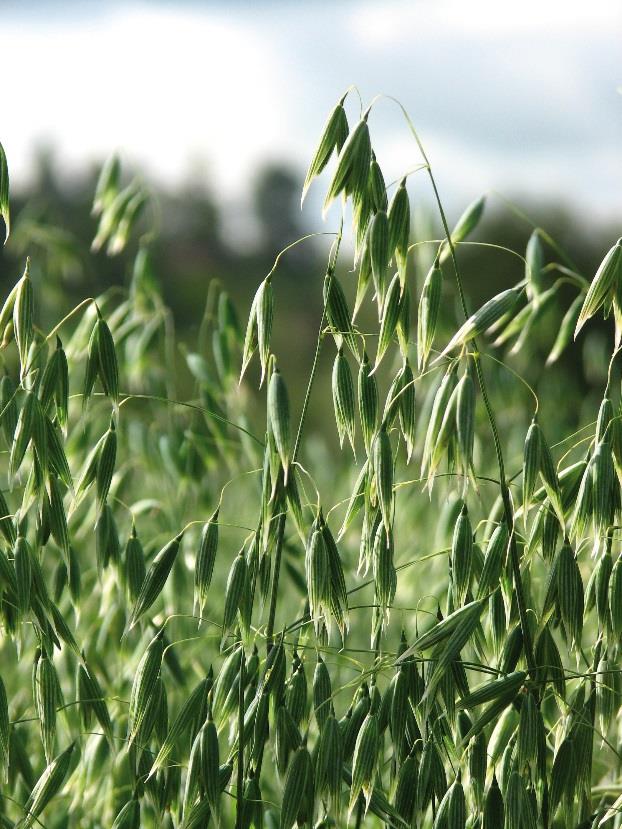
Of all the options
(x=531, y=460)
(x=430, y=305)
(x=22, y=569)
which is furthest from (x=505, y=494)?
(x=22, y=569)

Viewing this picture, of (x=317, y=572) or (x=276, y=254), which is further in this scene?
(x=276, y=254)

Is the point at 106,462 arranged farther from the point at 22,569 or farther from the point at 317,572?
the point at 317,572

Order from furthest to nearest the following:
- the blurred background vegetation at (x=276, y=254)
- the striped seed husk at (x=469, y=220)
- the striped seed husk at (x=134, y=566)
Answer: the blurred background vegetation at (x=276, y=254)
the striped seed husk at (x=469, y=220)
the striped seed husk at (x=134, y=566)

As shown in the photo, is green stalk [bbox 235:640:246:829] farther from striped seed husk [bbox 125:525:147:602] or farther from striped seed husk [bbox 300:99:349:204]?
striped seed husk [bbox 300:99:349:204]

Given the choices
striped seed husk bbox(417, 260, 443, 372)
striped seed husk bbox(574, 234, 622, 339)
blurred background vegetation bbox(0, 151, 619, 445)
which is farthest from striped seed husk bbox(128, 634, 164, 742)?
blurred background vegetation bbox(0, 151, 619, 445)

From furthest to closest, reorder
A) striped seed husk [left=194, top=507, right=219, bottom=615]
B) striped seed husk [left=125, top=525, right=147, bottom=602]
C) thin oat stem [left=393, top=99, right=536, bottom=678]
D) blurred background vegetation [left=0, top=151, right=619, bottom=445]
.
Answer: blurred background vegetation [left=0, top=151, right=619, bottom=445], striped seed husk [left=125, top=525, right=147, bottom=602], striped seed husk [left=194, top=507, right=219, bottom=615], thin oat stem [left=393, top=99, right=536, bottom=678]

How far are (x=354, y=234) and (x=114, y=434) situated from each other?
0.29 metres

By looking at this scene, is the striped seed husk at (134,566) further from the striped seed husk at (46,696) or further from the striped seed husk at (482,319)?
the striped seed husk at (482,319)

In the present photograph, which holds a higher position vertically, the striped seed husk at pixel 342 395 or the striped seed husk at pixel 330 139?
the striped seed husk at pixel 330 139

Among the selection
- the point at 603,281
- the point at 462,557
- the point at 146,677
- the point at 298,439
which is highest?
the point at 603,281

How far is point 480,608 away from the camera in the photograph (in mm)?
733

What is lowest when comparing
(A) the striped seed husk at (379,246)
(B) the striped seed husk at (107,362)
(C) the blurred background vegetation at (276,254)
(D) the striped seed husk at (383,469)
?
(C) the blurred background vegetation at (276,254)

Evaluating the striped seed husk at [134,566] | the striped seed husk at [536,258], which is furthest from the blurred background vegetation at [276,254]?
the striped seed husk at [134,566]

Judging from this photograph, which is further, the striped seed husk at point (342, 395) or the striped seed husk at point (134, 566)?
the striped seed husk at point (134, 566)
